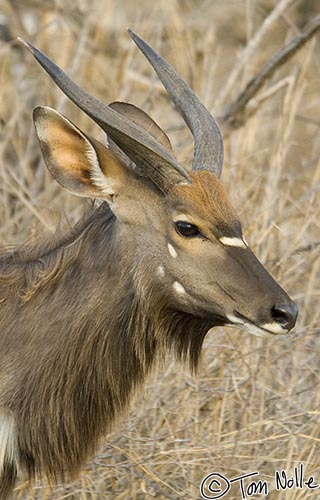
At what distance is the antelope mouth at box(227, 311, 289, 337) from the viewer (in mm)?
4223

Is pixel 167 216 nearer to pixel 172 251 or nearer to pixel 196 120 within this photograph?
pixel 172 251

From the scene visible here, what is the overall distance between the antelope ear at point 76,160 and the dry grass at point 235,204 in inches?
35.5

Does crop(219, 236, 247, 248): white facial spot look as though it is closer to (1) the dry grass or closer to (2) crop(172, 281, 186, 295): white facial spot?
(2) crop(172, 281, 186, 295): white facial spot

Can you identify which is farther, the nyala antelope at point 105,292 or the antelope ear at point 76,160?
A: the antelope ear at point 76,160

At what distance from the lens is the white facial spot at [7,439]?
14.7 ft

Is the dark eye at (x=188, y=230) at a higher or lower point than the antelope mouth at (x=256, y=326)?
higher

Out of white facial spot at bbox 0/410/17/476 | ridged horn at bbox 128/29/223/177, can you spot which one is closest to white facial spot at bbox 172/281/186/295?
ridged horn at bbox 128/29/223/177

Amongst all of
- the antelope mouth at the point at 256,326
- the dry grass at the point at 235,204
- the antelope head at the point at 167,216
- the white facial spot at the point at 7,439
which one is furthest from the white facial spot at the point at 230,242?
the white facial spot at the point at 7,439

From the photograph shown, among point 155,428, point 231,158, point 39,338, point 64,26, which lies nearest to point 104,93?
point 64,26

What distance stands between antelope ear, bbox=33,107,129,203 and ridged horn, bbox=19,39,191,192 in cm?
10

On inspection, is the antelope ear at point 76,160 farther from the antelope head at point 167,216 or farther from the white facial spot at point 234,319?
the white facial spot at point 234,319

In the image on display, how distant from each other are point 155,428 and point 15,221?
2064 millimetres

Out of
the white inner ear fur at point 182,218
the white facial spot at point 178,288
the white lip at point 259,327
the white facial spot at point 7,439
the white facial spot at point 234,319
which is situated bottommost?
the white facial spot at point 7,439

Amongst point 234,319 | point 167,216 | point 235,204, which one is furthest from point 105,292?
point 235,204
